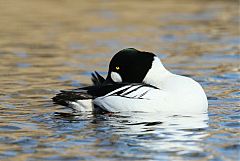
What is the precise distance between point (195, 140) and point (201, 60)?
758 cm

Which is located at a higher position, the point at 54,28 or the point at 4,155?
the point at 54,28

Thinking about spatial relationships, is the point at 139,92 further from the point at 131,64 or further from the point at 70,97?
the point at 70,97

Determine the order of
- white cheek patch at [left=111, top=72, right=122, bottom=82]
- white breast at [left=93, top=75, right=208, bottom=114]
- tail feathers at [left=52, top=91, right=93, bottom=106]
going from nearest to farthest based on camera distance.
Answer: white breast at [left=93, top=75, right=208, bottom=114] < tail feathers at [left=52, top=91, right=93, bottom=106] < white cheek patch at [left=111, top=72, right=122, bottom=82]

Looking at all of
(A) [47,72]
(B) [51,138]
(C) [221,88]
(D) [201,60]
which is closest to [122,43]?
(D) [201,60]

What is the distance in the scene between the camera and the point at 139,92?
10250 mm

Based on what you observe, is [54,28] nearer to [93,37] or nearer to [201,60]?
[93,37]

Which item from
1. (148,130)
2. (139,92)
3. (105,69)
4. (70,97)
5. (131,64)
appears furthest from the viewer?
(105,69)

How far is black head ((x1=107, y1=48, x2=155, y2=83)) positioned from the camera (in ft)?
35.3

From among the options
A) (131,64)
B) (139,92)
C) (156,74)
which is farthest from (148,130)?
(131,64)

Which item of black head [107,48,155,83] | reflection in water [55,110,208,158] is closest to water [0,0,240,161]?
reflection in water [55,110,208,158]

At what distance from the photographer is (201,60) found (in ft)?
53.5

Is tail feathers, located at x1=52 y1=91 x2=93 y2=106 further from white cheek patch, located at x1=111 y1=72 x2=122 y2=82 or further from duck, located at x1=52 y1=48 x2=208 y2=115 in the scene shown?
white cheek patch, located at x1=111 y1=72 x2=122 y2=82

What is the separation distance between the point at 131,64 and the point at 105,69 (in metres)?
4.55

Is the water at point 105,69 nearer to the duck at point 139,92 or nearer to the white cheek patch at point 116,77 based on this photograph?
the duck at point 139,92
